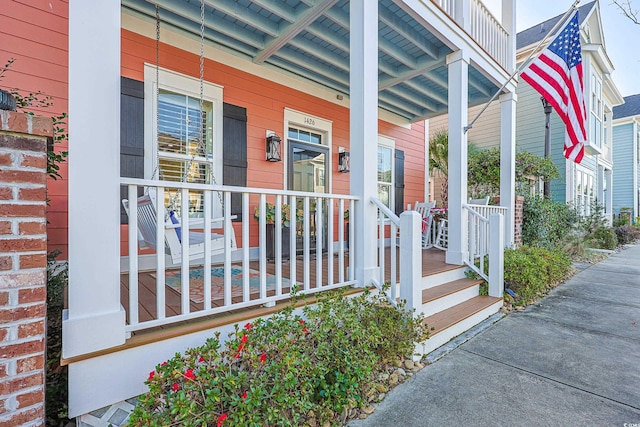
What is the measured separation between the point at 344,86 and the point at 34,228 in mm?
4785

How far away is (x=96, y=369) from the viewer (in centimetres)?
147

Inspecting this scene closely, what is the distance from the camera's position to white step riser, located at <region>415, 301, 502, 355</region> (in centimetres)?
253

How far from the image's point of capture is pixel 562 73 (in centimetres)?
421

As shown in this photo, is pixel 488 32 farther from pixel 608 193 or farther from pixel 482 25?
pixel 608 193

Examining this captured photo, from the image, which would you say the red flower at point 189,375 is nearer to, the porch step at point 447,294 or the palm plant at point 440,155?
the porch step at point 447,294

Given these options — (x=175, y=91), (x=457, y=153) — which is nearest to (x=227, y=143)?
(x=175, y=91)

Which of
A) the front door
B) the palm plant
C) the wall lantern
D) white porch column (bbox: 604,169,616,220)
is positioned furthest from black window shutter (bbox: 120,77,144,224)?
white porch column (bbox: 604,169,616,220)

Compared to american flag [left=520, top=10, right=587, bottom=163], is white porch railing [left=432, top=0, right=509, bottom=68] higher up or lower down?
higher up

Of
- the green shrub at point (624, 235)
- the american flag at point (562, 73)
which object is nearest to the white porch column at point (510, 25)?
the american flag at point (562, 73)

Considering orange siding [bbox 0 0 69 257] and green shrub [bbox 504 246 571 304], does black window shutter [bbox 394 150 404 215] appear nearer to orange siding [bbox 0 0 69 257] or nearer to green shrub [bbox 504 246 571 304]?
green shrub [bbox 504 246 571 304]

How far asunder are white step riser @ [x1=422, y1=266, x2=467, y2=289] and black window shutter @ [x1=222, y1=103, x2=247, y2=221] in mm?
2536

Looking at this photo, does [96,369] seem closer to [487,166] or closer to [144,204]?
[144,204]

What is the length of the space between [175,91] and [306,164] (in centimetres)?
219

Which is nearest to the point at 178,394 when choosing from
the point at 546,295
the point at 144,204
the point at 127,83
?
the point at 144,204
